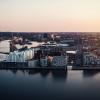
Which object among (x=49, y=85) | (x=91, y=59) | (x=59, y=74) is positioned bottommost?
(x=49, y=85)

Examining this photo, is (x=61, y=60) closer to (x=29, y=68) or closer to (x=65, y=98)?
(x=29, y=68)

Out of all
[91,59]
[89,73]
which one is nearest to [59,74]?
[89,73]

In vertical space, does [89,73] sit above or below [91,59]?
below

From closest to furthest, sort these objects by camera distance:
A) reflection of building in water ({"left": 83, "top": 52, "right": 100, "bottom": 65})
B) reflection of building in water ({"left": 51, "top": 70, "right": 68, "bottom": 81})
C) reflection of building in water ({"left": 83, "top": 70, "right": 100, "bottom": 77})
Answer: reflection of building in water ({"left": 51, "top": 70, "right": 68, "bottom": 81})
reflection of building in water ({"left": 83, "top": 70, "right": 100, "bottom": 77})
reflection of building in water ({"left": 83, "top": 52, "right": 100, "bottom": 65})

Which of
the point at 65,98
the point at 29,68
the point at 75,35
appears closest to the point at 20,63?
the point at 29,68

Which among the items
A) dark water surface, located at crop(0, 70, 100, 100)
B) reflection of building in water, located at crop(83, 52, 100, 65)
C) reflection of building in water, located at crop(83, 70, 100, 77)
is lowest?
dark water surface, located at crop(0, 70, 100, 100)

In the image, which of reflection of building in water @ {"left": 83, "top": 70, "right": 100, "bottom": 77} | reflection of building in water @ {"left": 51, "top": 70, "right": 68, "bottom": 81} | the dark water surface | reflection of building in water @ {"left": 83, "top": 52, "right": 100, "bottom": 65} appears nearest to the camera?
the dark water surface

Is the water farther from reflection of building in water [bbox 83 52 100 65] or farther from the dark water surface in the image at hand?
reflection of building in water [bbox 83 52 100 65]

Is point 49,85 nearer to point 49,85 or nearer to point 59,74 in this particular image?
point 49,85

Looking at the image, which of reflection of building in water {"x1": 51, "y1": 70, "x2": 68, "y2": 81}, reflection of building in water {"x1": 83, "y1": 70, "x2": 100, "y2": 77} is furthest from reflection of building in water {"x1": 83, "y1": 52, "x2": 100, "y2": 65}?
reflection of building in water {"x1": 51, "y1": 70, "x2": 68, "y2": 81}
